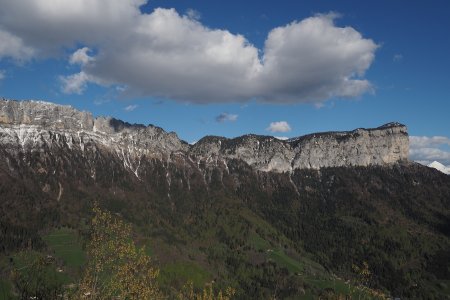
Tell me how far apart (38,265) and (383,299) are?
124 ft

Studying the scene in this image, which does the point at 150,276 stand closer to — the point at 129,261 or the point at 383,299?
the point at 129,261

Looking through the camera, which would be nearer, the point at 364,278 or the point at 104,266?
the point at 104,266

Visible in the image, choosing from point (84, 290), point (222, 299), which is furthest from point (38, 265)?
point (222, 299)

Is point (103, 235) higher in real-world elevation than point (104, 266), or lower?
higher

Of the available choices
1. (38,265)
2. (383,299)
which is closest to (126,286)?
(38,265)

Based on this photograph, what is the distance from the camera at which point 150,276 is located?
135ft

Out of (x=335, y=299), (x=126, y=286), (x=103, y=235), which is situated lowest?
(x=335, y=299)

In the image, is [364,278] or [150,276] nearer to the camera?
[150,276]

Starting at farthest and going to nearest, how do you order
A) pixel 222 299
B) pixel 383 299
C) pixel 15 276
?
pixel 383 299, pixel 222 299, pixel 15 276

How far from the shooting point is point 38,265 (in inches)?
1594

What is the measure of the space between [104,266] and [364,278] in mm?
26015

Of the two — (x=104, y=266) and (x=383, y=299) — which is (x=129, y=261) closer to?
(x=104, y=266)

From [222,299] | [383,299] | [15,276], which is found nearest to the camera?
[15,276]

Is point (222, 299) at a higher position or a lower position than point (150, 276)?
lower
